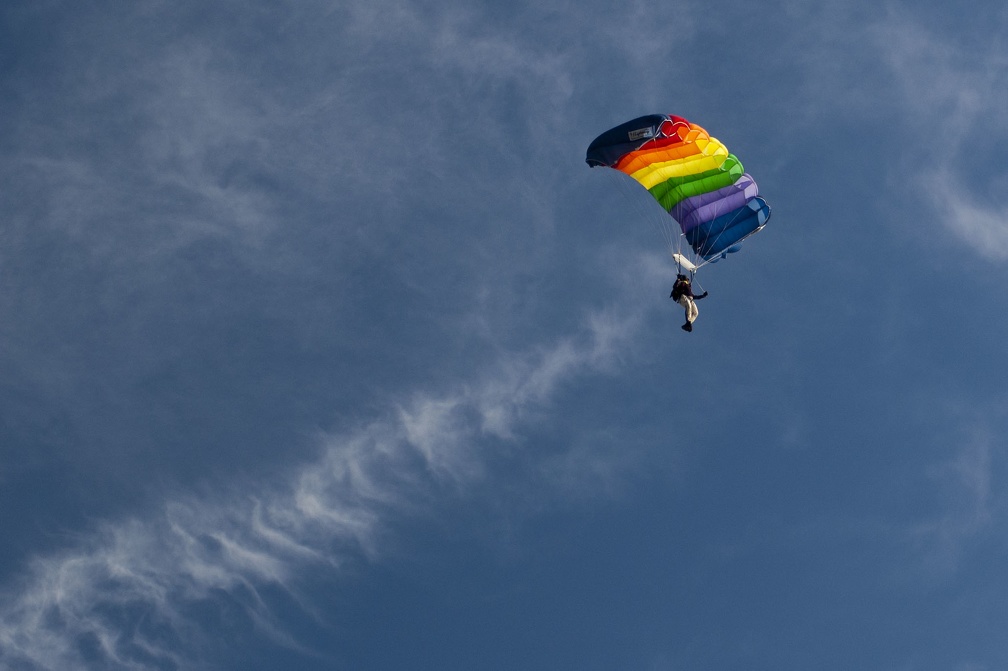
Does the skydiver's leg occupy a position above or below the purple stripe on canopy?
below

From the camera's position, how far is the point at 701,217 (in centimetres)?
6612

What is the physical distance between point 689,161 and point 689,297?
179 inches

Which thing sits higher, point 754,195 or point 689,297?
point 754,195

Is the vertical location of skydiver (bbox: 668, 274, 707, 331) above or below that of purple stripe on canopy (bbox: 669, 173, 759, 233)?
below

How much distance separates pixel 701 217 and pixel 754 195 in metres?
1.92

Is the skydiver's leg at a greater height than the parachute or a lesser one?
lesser

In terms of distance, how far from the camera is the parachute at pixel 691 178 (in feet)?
213

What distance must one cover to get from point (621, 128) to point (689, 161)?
2552 millimetres

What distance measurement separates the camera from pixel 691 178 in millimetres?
65750

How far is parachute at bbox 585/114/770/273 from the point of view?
6500 centimetres

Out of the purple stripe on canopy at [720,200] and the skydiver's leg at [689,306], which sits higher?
the purple stripe on canopy at [720,200]

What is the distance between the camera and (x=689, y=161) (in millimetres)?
65438

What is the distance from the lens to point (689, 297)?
64688 millimetres

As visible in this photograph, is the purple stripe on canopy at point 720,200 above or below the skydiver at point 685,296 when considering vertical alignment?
above
